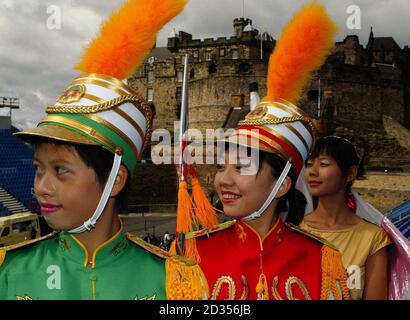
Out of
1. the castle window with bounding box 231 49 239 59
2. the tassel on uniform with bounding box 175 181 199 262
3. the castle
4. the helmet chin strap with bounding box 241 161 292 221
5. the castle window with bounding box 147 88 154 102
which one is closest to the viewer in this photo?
the helmet chin strap with bounding box 241 161 292 221

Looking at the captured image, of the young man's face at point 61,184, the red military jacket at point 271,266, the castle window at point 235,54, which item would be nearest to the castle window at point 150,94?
the castle window at point 235,54

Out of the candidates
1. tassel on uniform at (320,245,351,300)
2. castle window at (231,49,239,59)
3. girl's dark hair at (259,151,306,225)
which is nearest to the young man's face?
Answer: girl's dark hair at (259,151,306,225)

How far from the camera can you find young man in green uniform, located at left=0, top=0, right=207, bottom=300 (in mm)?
2650

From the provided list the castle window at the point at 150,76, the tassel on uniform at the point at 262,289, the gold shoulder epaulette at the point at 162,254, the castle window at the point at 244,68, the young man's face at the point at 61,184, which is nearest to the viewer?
the young man's face at the point at 61,184

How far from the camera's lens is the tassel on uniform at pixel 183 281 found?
279cm

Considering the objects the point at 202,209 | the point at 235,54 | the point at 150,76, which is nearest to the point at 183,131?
the point at 202,209

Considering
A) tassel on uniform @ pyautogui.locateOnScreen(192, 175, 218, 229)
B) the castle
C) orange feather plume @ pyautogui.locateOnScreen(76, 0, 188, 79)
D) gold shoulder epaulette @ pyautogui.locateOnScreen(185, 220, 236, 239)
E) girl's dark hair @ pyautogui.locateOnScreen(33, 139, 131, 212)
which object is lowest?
gold shoulder epaulette @ pyautogui.locateOnScreen(185, 220, 236, 239)

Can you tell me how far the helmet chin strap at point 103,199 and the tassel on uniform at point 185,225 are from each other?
124 cm

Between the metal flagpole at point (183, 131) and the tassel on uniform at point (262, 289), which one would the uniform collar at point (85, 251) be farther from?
the metal flagpole at point (183, 131)

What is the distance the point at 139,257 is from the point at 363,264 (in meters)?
2.26

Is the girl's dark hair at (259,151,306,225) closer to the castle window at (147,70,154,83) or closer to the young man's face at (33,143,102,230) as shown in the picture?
the young man's face at (33,143,102,230)

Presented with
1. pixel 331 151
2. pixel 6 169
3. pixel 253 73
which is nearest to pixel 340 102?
pixel 253 73

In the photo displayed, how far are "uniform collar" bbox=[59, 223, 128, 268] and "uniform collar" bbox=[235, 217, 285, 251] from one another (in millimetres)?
1259

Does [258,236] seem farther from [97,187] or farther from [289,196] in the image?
[97,187]
